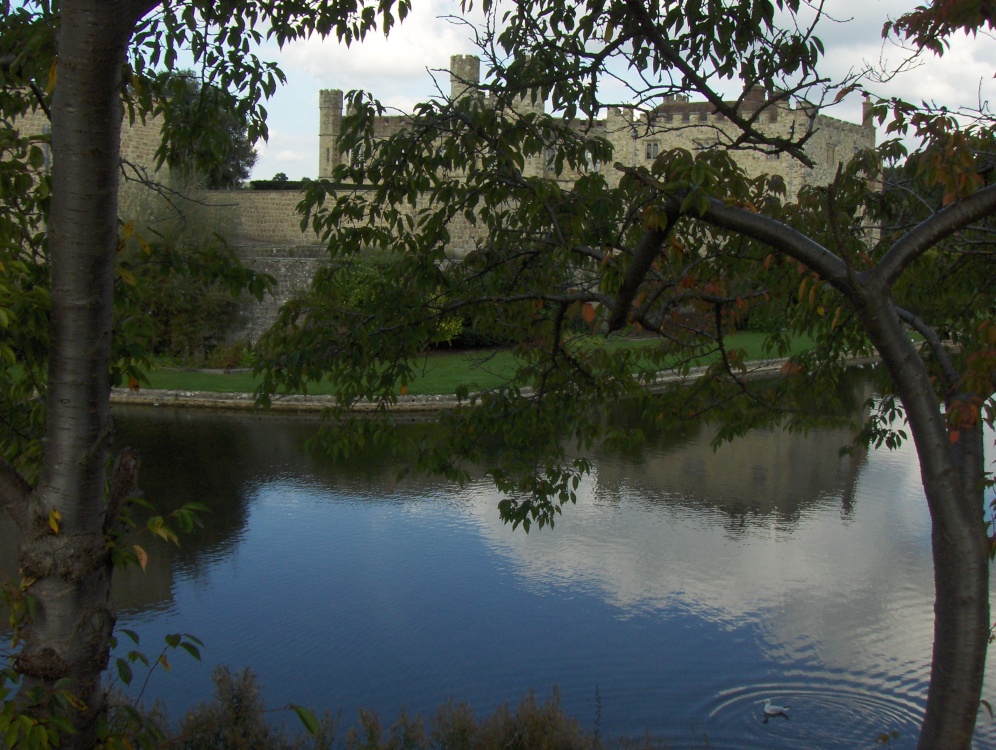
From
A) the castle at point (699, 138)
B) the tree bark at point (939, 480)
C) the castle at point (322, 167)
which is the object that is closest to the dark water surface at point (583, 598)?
the tree bark at point (939, 480)

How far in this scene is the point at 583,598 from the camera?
9055 mm

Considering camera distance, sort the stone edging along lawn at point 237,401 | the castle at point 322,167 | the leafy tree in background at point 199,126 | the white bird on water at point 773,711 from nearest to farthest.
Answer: the leafy tree in background at point 199,126 → the white bird on water at point 773,711 → the stone edging along lawn at point 237,401 → the castle at point 322,167

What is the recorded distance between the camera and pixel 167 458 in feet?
47.2

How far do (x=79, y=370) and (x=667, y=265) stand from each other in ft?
12.3

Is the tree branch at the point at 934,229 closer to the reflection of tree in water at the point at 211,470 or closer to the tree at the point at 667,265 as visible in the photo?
the tree at the point at 667,265

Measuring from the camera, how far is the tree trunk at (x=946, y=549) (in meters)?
3.59

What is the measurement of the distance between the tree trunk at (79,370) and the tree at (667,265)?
193 cm

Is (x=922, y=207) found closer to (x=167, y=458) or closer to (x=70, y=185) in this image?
(x=70, y=185)

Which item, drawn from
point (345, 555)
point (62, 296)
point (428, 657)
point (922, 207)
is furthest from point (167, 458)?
point (62, 296)

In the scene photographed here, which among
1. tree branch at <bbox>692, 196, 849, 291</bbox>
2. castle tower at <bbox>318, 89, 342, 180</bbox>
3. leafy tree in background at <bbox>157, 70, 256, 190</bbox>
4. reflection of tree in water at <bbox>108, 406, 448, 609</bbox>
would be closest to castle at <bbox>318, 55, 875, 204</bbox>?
castle tower at <bbox>318, 89, 342, 180</bbox>

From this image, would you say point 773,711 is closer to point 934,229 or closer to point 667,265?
point 667,265

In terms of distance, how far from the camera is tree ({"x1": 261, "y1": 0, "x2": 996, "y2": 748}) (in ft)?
12.0

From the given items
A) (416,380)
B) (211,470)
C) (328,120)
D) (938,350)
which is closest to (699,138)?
(328,120)

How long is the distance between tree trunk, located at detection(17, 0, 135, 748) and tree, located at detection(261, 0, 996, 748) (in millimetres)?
1929
